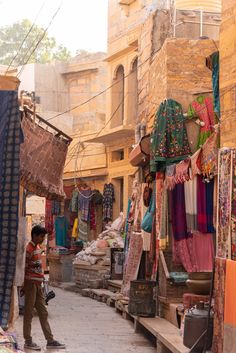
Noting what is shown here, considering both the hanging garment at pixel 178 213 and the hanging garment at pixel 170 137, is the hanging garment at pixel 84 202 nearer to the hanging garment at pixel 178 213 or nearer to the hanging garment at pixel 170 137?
the hanging garment at pixel 170 137

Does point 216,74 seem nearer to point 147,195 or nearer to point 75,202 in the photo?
point 147,195

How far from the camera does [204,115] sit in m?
11.8

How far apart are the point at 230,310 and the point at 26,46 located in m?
50.5

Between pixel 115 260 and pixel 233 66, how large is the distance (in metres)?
11.3

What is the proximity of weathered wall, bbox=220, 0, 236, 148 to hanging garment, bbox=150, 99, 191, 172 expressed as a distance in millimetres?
3570

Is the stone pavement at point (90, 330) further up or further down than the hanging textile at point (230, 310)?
further down

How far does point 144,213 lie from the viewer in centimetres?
1416

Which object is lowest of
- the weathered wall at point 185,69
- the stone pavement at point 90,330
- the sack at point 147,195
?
the stone pavement at point 90,330

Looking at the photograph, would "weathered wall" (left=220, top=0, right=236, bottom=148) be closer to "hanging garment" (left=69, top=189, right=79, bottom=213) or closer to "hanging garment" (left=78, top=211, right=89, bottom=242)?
"hanging garment" (left=78, top=211, right=89, bottom=242)

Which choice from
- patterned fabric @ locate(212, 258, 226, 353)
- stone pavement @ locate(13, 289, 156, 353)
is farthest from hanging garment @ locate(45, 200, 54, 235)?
patterned fabric @ locate(212, 258, 226, 353)

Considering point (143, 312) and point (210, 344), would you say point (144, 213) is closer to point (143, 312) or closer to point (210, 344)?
point (143, 312)

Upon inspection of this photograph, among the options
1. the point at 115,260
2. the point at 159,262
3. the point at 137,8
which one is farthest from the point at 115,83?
the point at 159,262

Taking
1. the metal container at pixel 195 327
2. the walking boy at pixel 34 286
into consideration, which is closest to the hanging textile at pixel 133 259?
the walking boy at pixel 34 286

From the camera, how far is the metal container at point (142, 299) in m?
12.2
